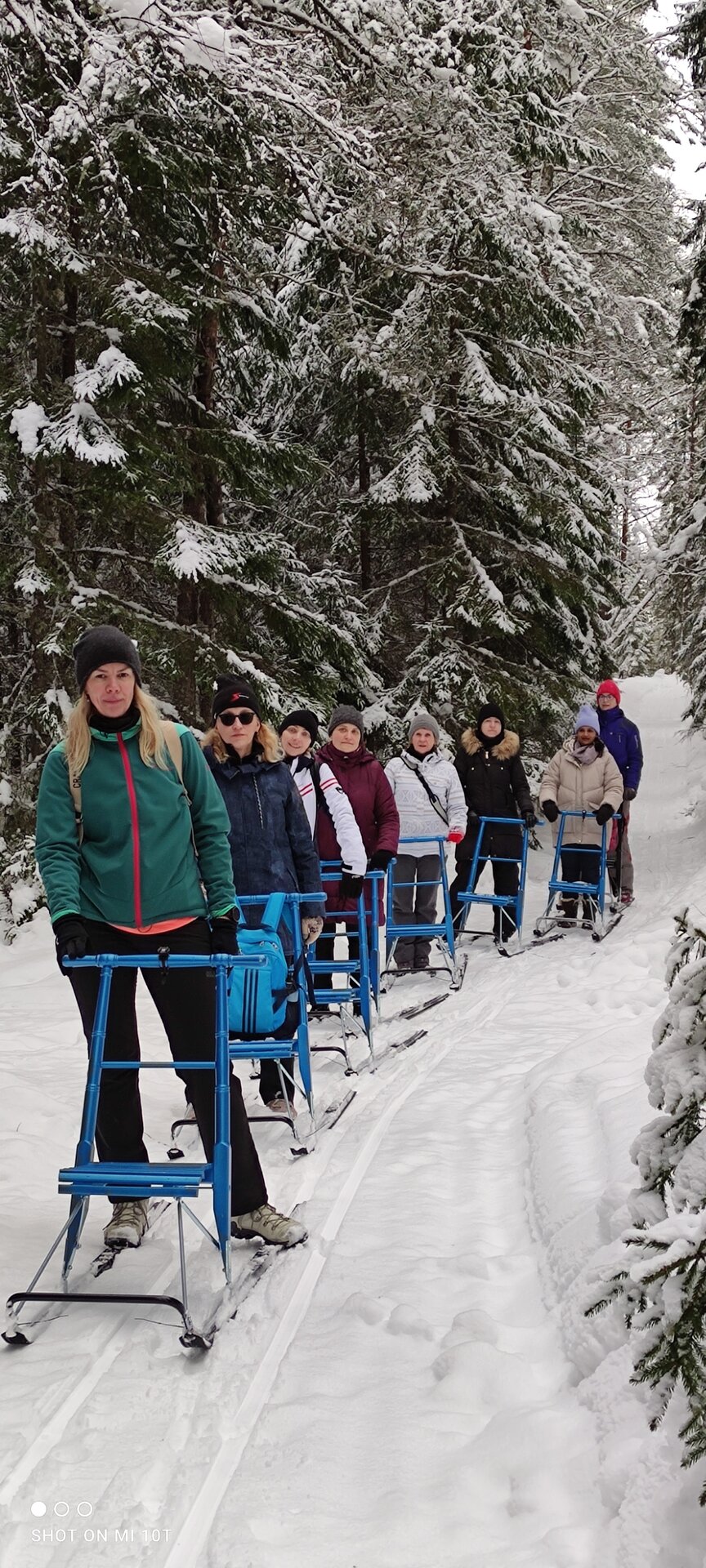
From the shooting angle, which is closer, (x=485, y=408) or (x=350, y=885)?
(x=350, y=885)

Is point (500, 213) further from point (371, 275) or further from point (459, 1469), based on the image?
point (459, 1469)

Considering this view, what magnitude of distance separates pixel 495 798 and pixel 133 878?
790 centimetres

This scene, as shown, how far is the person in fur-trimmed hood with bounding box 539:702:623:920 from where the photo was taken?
460 inches

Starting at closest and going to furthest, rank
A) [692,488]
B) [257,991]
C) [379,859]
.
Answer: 1. [257,991]
2. [379,859]
3. [692,488]

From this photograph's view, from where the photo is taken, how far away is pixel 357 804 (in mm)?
8641

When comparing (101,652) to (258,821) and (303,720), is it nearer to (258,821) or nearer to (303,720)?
(258,821)

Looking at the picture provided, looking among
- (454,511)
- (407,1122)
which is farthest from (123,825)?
(454,511)

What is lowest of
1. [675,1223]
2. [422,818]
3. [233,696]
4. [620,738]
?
[675,1223]

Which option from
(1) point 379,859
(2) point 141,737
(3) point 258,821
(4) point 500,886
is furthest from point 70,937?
(4) point 500,886

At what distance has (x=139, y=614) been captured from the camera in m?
9.86

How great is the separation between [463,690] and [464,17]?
6.57 meters

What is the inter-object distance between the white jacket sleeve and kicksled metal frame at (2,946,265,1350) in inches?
137

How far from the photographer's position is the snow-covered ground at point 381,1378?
2.58m

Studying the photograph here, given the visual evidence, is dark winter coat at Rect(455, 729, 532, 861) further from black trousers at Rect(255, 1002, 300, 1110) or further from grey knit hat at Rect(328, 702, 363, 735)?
black trousers at Rect(255, 1002, 300, 1110)
